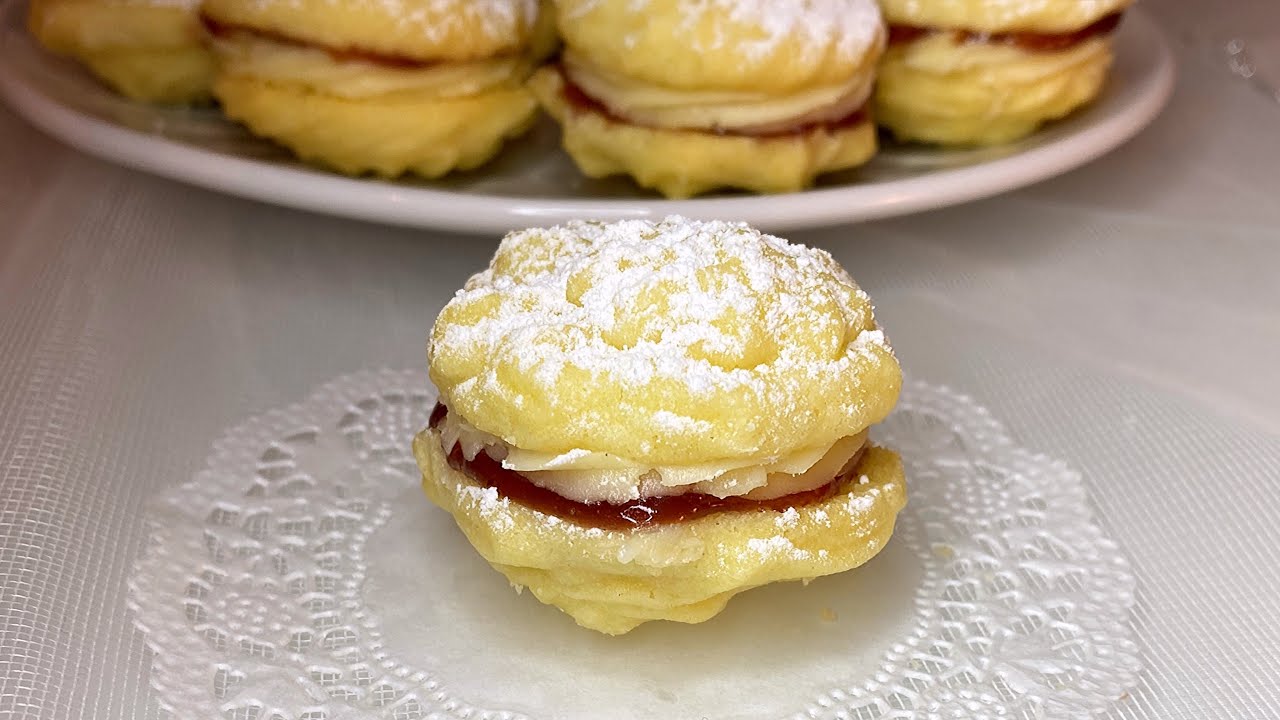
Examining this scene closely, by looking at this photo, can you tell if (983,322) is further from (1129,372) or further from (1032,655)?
(1032,655)

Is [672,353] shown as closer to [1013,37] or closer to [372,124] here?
[372,124]

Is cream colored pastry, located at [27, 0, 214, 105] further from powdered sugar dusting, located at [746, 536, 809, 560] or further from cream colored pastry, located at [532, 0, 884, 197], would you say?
powdered sugar dusting, located at [746, 536, 809, 560]

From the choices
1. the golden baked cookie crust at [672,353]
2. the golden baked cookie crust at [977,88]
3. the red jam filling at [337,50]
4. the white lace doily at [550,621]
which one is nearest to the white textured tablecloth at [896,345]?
the white lace doily at [550,621]

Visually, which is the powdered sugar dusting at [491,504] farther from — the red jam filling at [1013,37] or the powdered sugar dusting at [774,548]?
the red jam filling at [1013,37]

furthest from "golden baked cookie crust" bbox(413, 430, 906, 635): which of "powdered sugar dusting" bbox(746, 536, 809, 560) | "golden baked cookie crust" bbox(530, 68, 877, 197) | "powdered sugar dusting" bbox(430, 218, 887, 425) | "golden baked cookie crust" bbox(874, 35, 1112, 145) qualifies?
"golden baked cookie crust" bbox(874, 35, 1112, 145)

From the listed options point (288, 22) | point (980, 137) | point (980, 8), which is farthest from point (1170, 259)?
point (288, 22)

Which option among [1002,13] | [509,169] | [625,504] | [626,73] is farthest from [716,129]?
[625,504]
